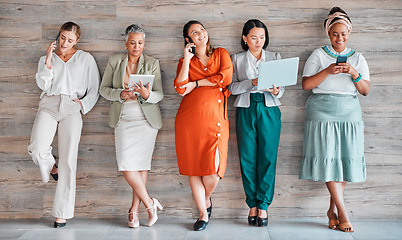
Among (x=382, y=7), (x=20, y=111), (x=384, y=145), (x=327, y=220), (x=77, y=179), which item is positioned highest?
(x=382, y=7)

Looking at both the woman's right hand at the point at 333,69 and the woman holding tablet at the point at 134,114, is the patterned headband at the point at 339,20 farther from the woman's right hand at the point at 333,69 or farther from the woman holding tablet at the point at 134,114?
the woman holding tablet at the point at 134,114

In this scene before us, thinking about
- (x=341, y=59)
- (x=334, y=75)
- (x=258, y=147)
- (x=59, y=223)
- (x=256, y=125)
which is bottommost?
(x=59, y=223)

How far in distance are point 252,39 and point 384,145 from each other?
1476 millimetres

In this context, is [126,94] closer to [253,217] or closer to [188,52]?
[188,52]

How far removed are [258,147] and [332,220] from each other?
84 cm

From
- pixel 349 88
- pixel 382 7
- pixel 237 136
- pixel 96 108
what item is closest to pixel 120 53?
pixel 96 108

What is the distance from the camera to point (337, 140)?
125 inches

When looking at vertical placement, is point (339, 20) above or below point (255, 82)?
above

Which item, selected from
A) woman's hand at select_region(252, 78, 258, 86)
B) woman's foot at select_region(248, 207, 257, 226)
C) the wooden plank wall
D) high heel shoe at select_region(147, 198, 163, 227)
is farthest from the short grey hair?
woman's foot at select_region(248, 207, 257, 226)

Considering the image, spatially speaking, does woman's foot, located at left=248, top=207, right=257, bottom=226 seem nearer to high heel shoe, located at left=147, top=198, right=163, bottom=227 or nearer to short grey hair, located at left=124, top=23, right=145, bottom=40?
high heel shoe, located at left=147, top=198, right=163, bottom=227

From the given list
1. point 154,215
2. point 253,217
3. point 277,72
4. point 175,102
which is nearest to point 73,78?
point 175,102

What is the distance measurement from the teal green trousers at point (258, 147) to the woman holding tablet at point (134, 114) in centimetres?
71

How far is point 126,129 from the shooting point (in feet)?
10.6

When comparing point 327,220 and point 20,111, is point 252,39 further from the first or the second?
point 20,111
